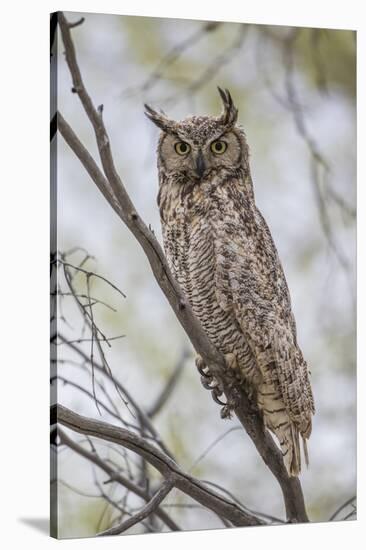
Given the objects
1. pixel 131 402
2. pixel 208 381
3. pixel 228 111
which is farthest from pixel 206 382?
pixel 228 111

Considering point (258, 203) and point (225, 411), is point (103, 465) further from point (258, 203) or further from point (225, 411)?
point (258, 203)

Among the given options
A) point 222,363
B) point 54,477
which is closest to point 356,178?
point 222,363

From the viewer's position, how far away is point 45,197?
336 cm

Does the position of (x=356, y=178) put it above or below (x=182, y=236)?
above

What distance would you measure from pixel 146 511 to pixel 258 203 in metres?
1.10

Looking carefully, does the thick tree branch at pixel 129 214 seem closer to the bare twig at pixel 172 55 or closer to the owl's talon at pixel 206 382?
the owl's talon at pixel 206 382

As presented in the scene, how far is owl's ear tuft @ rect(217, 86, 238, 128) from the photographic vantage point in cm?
355

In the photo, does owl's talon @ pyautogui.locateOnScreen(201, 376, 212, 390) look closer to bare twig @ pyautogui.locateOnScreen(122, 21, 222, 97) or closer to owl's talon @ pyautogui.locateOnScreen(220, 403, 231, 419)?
owl's talon @ pyautogui.locateOnScreen(220, 403, 231, 419)

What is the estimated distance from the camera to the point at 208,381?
141 inches

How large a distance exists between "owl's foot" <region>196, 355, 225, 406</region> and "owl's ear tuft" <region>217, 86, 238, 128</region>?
2.57 ft

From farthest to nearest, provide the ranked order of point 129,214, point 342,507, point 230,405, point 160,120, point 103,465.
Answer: point 342,507, point 230,405, point 160,120, point 103,465, point 129,214

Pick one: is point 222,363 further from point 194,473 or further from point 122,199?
point 122,199

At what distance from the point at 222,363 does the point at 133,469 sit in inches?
17.7

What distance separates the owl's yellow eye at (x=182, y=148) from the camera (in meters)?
3.49
